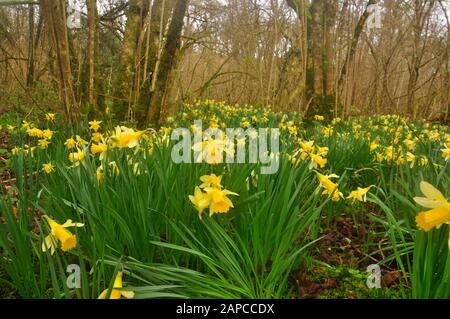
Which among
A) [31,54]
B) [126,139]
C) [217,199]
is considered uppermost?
[31,54]

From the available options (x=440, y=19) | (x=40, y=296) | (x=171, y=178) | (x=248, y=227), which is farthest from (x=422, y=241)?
(x=440, y=19)

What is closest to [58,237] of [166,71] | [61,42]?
[61,42]

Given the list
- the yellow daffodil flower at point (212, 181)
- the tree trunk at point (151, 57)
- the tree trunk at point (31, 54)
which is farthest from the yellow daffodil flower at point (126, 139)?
the tree trunk at point (31, 54)

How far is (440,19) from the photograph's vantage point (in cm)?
1117

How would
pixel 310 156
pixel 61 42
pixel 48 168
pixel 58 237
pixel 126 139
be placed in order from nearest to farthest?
pixel 58 237
pixel 126 139
pixel 310 156
pixel 48 168
pixel 61 42

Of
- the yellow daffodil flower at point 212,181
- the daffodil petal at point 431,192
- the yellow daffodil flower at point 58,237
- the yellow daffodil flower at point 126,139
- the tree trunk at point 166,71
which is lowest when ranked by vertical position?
the yellow daffodil flower at point 58,237

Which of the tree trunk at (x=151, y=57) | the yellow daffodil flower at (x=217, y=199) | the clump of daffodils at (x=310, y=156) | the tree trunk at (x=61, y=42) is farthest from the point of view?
the tree trunk at (x=151, y=57)

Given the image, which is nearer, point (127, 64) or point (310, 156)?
point (310, 156)

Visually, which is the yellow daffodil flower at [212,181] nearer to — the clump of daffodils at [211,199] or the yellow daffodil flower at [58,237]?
the clump of daffodils at [211,199]

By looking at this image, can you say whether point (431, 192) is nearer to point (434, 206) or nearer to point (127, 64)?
point (434, 206)

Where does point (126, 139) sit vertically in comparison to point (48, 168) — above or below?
above

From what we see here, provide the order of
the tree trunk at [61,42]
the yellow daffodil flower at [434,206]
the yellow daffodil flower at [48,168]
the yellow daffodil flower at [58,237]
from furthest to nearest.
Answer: the tree trunk at [61,42] → the yellow daffodil flower at [48,168] → the yellow daffodil flower at [58,237] → the yellow daffodil flower at [434,206]
